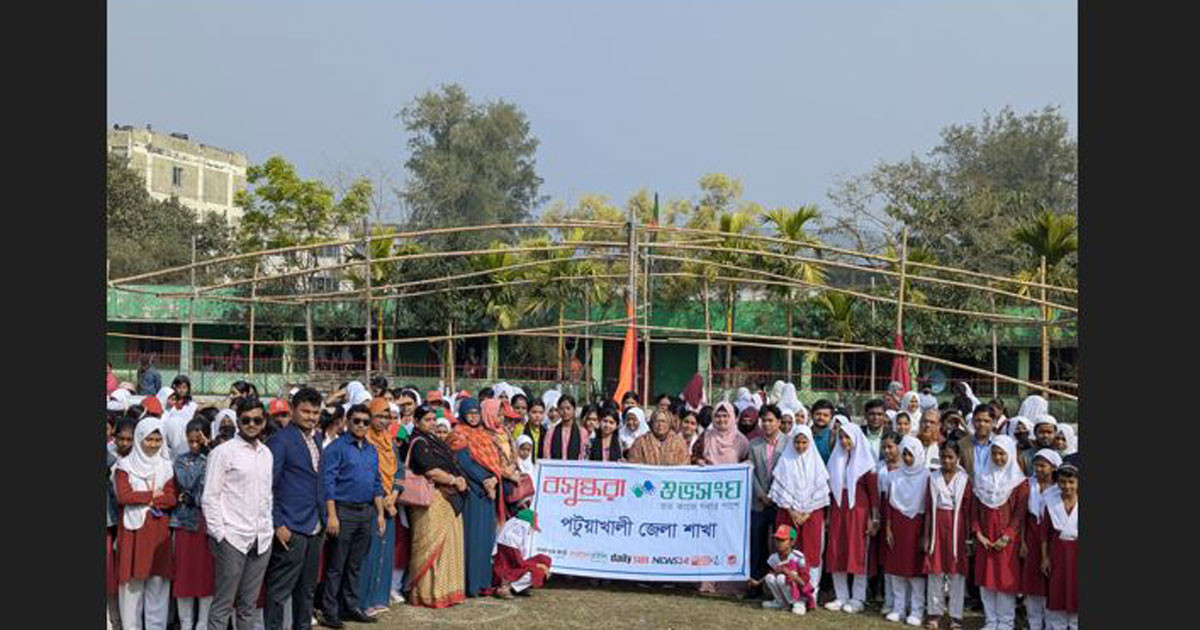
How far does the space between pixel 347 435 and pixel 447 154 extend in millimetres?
40233

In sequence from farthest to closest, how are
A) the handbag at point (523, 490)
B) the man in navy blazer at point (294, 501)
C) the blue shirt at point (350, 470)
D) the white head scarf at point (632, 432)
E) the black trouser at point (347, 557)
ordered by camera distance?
the white head scarf at point (632, 432)
the handbag at point (523, 490)
the black trouser at point (347, 557)
the blue shirt at point (350, 470)
the man in navy blazer at point (294, 501)

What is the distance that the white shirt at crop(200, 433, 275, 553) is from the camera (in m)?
6.66

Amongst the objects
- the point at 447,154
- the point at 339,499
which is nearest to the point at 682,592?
the point at 339,499

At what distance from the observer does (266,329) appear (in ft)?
92.4

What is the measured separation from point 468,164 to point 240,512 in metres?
40.9

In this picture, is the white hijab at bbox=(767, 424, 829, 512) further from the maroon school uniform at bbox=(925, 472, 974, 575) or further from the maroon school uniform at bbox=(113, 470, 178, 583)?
the maroon school uniform at bbox=(113, 470, 178, 583)

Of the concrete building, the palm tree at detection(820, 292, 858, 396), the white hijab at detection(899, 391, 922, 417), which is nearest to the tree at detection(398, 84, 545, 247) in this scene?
the concrete building

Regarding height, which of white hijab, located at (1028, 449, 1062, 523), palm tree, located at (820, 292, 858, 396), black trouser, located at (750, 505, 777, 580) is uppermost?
palm tree, located at (820, 292, 858, 396)

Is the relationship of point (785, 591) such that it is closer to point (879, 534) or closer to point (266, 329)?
point (879, 534)

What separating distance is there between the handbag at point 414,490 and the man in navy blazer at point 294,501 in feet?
3.67

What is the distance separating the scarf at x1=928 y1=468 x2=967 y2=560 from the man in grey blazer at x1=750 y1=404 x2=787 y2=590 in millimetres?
1207

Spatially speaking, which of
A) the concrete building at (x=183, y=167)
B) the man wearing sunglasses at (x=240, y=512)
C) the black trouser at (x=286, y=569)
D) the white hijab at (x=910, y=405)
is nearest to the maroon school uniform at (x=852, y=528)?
the white hijab at (x=910, y=405)

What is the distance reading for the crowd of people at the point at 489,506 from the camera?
23.3 ft

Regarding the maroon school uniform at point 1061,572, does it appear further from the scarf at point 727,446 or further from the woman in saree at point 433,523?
the woman in saree at point 433,523
